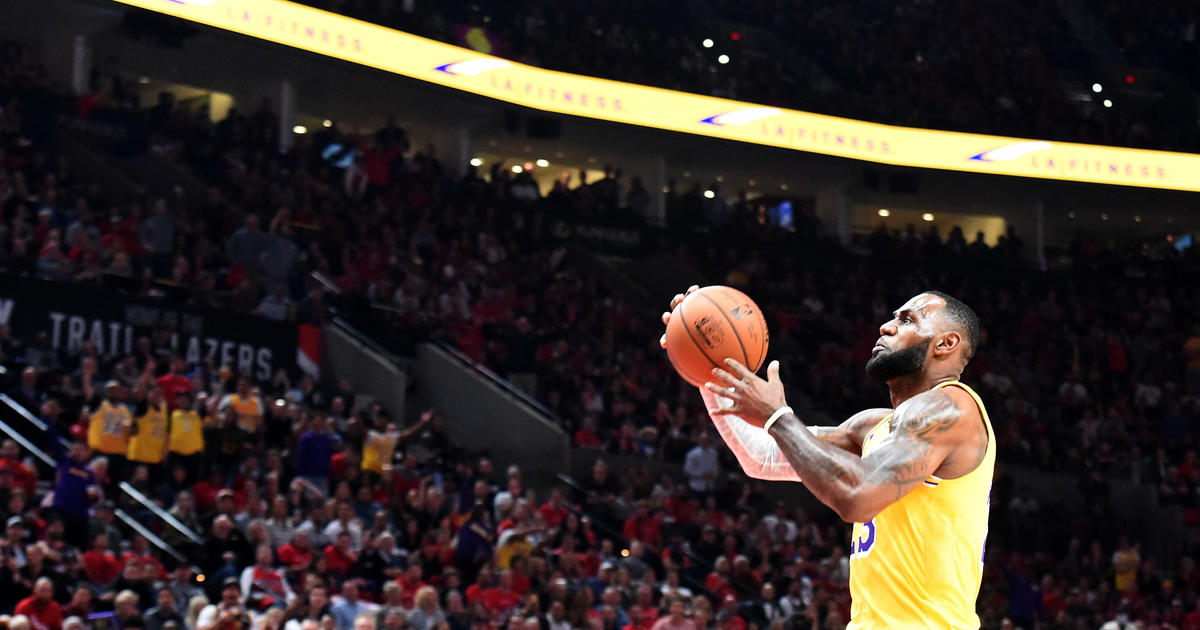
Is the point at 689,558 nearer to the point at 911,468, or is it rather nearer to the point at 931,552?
the point at 931,552

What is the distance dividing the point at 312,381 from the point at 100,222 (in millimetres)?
3271

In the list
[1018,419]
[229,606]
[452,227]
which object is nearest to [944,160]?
[1018,419]

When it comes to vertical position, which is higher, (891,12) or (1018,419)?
(891,12)

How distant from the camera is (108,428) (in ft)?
42.6

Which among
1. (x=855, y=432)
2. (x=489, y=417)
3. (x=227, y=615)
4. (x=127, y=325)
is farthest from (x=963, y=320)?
(x=489, y=417)

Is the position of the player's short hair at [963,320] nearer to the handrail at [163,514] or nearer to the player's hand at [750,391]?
the player's hand at [750,391]

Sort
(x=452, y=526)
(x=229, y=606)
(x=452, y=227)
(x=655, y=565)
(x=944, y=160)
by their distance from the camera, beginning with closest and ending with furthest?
1. (x=229, y=606)
2. (x=452, y=526)
3. (x=655, y=565)
4. (x=452, y=227)
5. (x=944, y=160)

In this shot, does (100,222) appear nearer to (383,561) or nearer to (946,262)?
(383,561)

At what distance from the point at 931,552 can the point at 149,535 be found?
9137 millimetres


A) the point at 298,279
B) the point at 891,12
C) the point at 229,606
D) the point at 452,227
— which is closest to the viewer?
the point at 229,606

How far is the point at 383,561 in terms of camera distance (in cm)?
1270

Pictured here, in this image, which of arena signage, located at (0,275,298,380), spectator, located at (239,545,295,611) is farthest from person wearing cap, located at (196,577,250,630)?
arena signage, located at (0,275,298,380)

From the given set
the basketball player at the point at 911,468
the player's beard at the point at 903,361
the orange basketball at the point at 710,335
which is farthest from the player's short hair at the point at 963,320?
the orange basketball at the point at 710,335

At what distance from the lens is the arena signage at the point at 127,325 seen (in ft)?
49.7
